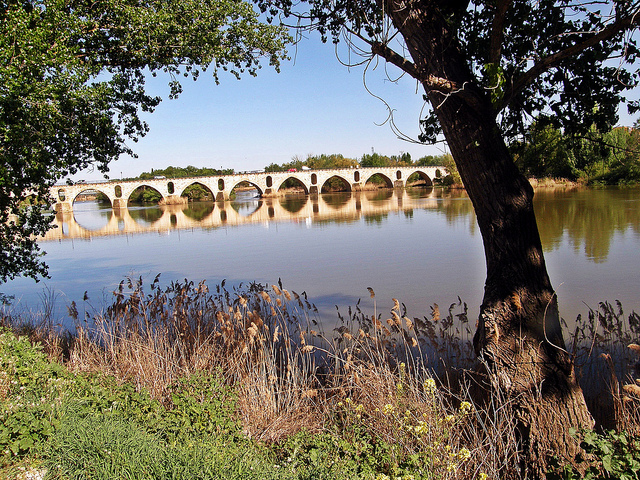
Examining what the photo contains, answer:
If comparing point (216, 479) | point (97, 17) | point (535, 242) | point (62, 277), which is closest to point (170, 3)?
point (97, 17)

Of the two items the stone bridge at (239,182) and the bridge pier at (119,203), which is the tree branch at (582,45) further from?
the bridge pier at (119,203)

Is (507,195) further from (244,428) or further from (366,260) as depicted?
(366,260)

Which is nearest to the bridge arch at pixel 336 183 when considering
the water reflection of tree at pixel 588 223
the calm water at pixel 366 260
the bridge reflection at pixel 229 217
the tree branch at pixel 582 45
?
the bridge reflection at pixel 229 217

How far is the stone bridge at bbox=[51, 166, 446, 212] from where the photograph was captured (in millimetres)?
53750

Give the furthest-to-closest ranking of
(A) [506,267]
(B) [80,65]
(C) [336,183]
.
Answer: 1. (C) [336,183]
2. (B) [80,65]
3. (A) [506,267]

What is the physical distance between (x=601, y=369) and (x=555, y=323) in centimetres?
165

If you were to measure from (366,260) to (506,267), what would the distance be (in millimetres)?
8541

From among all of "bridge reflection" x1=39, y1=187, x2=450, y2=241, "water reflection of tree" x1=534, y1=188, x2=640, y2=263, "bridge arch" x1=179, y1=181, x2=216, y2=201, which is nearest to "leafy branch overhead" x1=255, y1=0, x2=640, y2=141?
"water reflection of tree" x1=534, y1=188, x2=640, y2=263

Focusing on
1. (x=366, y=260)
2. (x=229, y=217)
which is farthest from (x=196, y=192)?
(x=366, y=260)

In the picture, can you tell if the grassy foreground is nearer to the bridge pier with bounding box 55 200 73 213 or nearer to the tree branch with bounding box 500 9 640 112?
the tree branch with bounding box 500 9 640 112

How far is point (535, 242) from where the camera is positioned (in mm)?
3121

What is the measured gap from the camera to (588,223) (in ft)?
50.5

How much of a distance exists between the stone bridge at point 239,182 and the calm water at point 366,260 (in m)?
34.5

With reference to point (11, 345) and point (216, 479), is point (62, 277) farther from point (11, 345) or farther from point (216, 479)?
point (216, 479)
